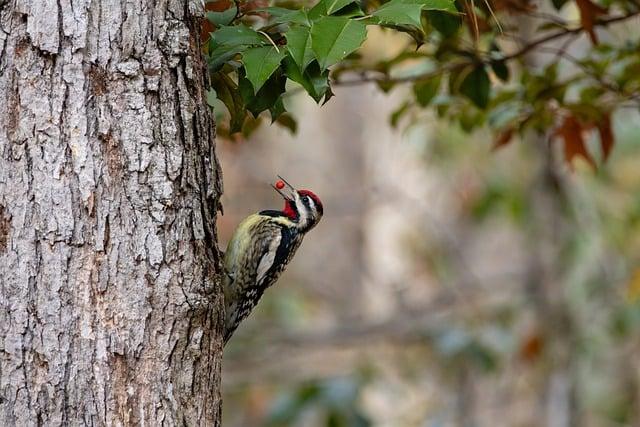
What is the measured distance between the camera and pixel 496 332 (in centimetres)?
682

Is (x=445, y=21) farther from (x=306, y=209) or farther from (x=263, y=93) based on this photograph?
(x=306, y=209)

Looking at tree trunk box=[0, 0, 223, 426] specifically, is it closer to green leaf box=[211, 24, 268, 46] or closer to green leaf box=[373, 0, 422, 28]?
green leaf box=[211, 24, 268, 46]

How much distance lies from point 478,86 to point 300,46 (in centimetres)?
125

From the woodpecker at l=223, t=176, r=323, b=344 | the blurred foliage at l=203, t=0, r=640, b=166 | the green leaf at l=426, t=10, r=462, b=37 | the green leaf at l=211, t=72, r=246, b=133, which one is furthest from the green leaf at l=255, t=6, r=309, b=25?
the woodpecker at l=223, t=176, r=323, b=344

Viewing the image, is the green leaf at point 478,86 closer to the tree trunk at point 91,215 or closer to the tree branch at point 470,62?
the tree branch at point 470,62

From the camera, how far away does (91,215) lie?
210cm

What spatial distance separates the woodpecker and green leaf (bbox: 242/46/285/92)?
1.31 meters

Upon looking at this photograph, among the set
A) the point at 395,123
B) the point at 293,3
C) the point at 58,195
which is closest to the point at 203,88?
the point at 58,195

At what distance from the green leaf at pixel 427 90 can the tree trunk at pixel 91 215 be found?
52.7 inches

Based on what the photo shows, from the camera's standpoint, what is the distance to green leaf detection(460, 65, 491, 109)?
3156mm

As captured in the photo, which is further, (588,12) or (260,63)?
(588,12)

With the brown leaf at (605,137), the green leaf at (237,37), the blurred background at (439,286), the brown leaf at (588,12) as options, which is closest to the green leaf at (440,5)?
the green leaf at (237,37)

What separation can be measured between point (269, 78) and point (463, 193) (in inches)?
245

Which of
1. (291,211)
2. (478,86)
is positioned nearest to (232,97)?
(478,86)
